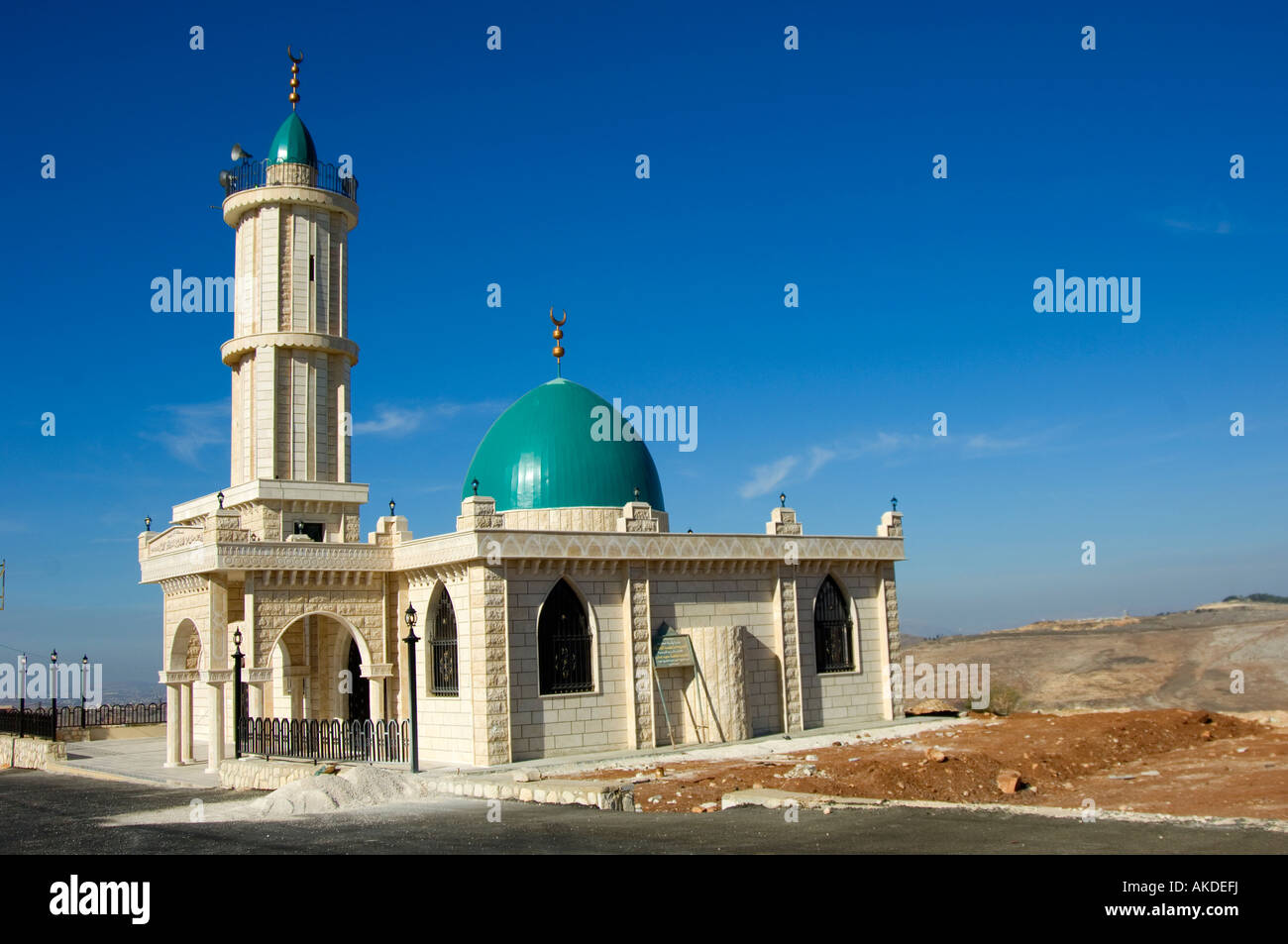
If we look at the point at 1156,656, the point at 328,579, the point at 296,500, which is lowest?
the point at 1156,656

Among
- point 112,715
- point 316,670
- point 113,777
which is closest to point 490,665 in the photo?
point 316,670

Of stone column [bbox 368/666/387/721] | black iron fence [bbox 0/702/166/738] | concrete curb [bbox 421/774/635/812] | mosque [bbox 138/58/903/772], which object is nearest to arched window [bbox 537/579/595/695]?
mosque [bbox 138/58/903/772]

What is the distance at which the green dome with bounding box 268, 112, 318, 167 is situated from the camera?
29.1 metres

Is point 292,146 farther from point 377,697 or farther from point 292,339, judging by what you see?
point 377,697

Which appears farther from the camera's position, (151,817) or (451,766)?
(451,766)

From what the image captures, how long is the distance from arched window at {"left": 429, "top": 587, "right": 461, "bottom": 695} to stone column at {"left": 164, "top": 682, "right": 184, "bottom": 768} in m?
6.24

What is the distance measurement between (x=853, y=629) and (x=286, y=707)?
14.6 meters

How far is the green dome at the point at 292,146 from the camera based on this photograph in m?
29.1

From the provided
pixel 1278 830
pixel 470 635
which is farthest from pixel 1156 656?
pixel 1278 830

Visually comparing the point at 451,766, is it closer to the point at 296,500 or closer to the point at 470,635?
the point at 470,635

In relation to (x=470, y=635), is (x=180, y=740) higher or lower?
lower

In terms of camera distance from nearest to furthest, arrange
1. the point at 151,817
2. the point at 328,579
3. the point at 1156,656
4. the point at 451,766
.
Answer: the point at 151,817 < the point at 451,766 < the point at 328,579 < the point at 1156,656

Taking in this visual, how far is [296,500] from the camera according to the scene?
27141 millimetres
